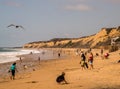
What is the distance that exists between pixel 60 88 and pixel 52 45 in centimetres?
18277

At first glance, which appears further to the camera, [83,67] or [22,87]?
[83,67]

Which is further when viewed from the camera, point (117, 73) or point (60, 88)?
point (117, 73)

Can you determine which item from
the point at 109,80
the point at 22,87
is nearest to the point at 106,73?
the point at 109,80

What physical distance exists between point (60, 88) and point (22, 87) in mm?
3077

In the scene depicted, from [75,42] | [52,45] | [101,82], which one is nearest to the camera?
[101,82]

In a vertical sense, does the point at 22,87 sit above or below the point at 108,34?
below

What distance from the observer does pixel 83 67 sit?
86.1 ft

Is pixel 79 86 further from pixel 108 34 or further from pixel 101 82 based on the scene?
pixel 108 34

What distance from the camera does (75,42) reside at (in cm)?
15625

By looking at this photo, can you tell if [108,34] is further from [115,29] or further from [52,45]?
[52,45]

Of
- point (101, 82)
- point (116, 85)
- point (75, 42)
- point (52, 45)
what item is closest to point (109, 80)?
point (101, 82)

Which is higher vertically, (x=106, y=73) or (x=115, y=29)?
(x=115, y=29)

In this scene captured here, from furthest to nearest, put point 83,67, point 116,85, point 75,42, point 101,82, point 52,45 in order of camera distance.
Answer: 1. point 52,45
2. point 75,42
3. point 83,67
4. point 101,82
5. point 116,85

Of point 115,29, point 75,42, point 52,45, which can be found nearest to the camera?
point 115,29
